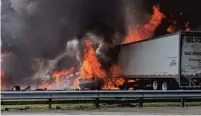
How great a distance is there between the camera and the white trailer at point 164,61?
23.5 m

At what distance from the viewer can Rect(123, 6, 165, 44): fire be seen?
24.6 m

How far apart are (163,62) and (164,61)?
0.28ft

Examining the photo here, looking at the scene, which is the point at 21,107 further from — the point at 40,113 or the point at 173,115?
the point at 173,115

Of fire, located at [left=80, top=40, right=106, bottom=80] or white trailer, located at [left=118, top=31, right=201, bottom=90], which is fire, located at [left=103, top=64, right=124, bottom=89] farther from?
fire, located at [left=80, top=40, right=106, bottom=80]

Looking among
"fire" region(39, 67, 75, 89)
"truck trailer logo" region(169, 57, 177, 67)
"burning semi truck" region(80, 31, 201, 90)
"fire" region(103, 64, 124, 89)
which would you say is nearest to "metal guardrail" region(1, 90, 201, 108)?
"burning semi truck" region(80, 31, 201, 90)

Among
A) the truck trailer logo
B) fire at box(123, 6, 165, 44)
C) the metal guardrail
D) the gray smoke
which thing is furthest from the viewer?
fire at box(123, 6, 165, 44)

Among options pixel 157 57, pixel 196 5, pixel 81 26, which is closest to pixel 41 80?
pixel 81 26

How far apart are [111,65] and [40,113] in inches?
291

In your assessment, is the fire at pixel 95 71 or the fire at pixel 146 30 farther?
the fire at pixel 146 30

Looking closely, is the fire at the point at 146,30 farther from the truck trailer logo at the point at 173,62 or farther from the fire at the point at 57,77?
the fire at the point at 57,77

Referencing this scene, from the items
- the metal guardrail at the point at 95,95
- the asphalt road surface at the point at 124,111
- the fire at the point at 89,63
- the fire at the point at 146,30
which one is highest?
the fire at the point at 146,30

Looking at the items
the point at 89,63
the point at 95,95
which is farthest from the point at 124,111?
the point at 89,63

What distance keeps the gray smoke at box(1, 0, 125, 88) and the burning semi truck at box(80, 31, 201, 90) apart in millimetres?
1140

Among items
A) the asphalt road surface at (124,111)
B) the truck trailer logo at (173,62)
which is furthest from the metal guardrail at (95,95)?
the truck trailer logo at (173,62)
